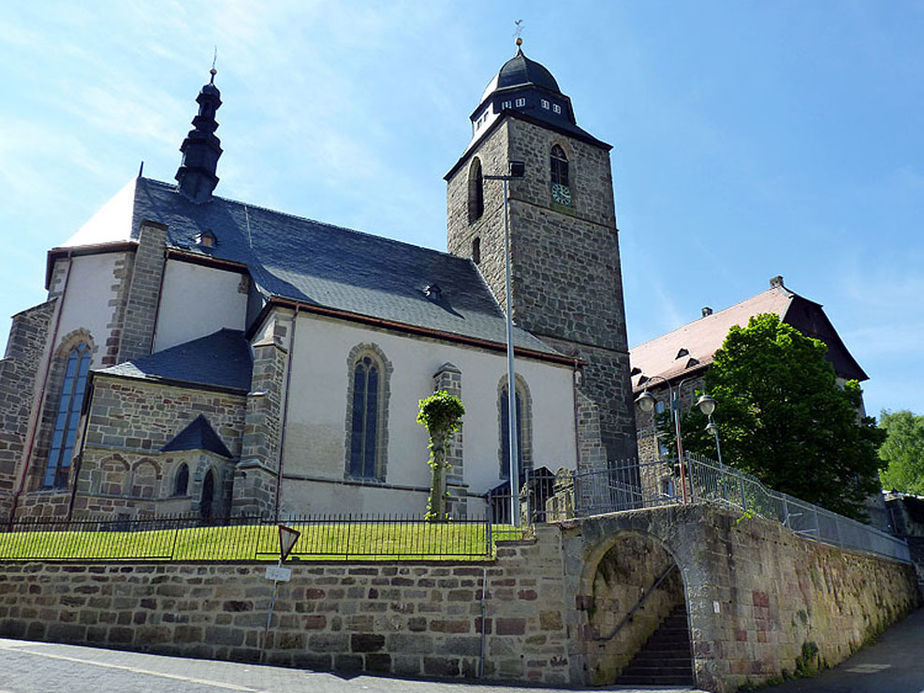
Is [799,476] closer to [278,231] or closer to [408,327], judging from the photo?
[408,327]

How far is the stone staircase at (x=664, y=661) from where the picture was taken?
1238cm

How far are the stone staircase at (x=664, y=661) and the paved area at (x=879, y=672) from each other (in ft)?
4.70

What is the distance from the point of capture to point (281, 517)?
18797mm

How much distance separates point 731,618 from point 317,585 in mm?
6685

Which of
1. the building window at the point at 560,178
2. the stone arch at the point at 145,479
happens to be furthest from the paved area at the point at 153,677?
the building window at the point at 560,178

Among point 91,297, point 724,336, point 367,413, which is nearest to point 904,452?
point 724,336

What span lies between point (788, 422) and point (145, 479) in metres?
18.8

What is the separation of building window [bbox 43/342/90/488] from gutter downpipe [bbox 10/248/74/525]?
1.53 ft

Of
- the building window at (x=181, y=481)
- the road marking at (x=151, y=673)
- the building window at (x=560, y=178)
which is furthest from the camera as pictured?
the building window at (x=560, y=178)

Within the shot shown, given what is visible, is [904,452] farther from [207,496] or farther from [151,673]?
[151,673]

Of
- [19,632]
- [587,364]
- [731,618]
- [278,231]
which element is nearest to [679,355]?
[587,364]

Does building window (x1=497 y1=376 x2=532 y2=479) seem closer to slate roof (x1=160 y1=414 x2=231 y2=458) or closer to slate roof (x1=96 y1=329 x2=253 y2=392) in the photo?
slate roof (x1=96 y1=329 x2=253 y2=392)

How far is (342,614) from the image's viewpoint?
12430 mm

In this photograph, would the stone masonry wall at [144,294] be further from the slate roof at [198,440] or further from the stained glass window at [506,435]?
the stained glass window at [506,435]
